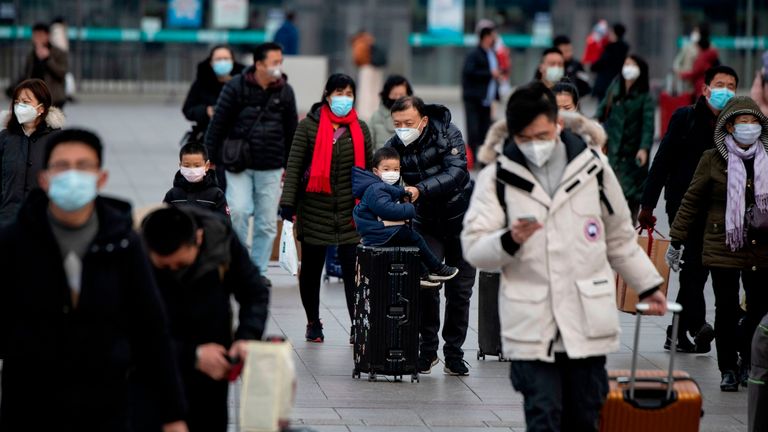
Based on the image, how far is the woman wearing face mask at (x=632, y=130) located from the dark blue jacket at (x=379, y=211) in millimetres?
4385

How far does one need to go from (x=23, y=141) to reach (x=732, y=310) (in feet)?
13.5

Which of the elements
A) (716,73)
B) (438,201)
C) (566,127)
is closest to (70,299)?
(566,127)

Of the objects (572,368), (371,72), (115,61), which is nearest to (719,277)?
(572,368)

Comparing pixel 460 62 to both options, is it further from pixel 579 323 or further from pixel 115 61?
pixel 579 323

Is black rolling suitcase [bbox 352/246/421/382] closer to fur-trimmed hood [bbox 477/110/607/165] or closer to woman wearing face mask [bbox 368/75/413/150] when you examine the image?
fur-trimmed hood [bbox 477/110/607/165]

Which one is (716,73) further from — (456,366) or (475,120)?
(475,120)

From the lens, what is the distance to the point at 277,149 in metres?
11.5

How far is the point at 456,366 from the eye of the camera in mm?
9117

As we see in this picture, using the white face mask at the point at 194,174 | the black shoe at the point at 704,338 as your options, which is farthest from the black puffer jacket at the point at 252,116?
the black shoe at the point at 704,338

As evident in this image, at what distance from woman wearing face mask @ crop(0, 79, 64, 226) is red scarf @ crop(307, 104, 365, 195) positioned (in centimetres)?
160

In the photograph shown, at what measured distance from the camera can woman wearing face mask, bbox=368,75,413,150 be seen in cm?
1184

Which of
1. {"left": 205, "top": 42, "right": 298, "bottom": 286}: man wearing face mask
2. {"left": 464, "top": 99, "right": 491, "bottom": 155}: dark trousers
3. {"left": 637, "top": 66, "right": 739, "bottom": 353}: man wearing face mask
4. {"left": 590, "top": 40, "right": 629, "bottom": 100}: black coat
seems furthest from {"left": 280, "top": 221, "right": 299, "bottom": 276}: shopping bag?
{"left": 590, "top": 40, "right": 629, "bottom": 100}: black coat

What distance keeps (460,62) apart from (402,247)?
2303 cm

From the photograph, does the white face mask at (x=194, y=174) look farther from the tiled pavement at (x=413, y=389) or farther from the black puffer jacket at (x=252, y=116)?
the black puffer jacket at (x=252, y=116)
